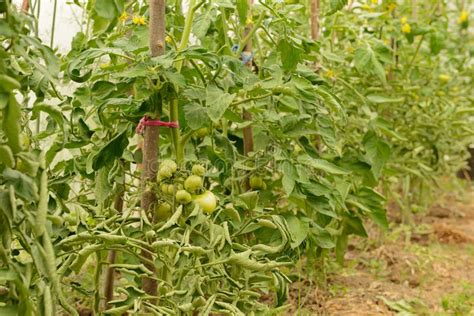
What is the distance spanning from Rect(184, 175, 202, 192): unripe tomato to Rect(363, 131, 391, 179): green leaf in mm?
746

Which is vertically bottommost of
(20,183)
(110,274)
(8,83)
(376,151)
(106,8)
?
(110,274)

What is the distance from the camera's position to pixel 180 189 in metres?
1.20

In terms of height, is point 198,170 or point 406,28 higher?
point 406,28

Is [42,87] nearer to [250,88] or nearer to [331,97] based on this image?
[250,88]

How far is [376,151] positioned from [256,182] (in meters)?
0.39

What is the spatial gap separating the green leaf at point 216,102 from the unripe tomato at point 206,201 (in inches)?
5.3

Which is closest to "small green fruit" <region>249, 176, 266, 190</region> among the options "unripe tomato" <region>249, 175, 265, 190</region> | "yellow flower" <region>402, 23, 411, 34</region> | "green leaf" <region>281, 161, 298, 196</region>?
"unripe tomato" <region>249, 175, 265, 190</region>

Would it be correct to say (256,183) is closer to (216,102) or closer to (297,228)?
(297,228)

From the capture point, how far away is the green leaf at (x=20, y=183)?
768 millimetres

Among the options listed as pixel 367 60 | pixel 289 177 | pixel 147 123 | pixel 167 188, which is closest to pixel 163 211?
pixel 167 188

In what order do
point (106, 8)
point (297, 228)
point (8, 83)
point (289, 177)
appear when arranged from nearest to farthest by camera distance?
point (8, 83) → point (106, 8) → point (289, 177) → point (297, 228)

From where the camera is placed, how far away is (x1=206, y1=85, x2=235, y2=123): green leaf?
1150 mm

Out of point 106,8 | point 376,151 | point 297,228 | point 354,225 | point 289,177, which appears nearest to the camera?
point 106,8

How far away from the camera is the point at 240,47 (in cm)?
154
